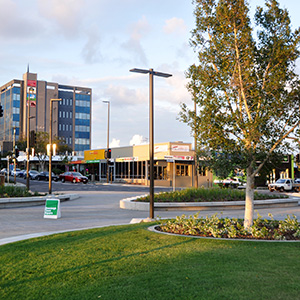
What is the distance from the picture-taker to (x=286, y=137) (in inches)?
413

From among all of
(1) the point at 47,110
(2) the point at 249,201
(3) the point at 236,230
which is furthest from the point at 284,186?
(1) the point at 47,110

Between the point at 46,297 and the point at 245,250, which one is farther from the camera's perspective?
the point at 245,250

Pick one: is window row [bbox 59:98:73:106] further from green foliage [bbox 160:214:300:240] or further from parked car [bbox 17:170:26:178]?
green foliage [bbox 160:214:300:240]

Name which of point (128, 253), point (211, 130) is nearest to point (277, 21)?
point (211, 130)

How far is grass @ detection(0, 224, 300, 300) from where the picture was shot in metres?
5.19

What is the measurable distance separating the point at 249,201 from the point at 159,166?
42.5 metres

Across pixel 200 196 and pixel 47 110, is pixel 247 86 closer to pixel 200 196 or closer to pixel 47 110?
pixel 200 196

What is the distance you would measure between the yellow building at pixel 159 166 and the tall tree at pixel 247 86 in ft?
119

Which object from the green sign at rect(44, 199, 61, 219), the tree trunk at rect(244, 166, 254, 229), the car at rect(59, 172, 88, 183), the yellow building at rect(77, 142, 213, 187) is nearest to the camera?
the tree trunk at rect(244, 166, 254, 229)

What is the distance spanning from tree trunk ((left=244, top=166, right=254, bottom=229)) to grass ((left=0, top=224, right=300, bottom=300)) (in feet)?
5.11

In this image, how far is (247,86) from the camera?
10.4 m

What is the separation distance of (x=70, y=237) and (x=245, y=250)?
13.8 feet

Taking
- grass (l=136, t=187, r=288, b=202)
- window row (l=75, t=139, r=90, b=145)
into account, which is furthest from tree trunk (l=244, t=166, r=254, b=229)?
window row (l=75, t=139, r=90, b=145)

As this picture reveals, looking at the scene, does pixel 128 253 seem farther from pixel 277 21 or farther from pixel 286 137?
pixel 277 21
